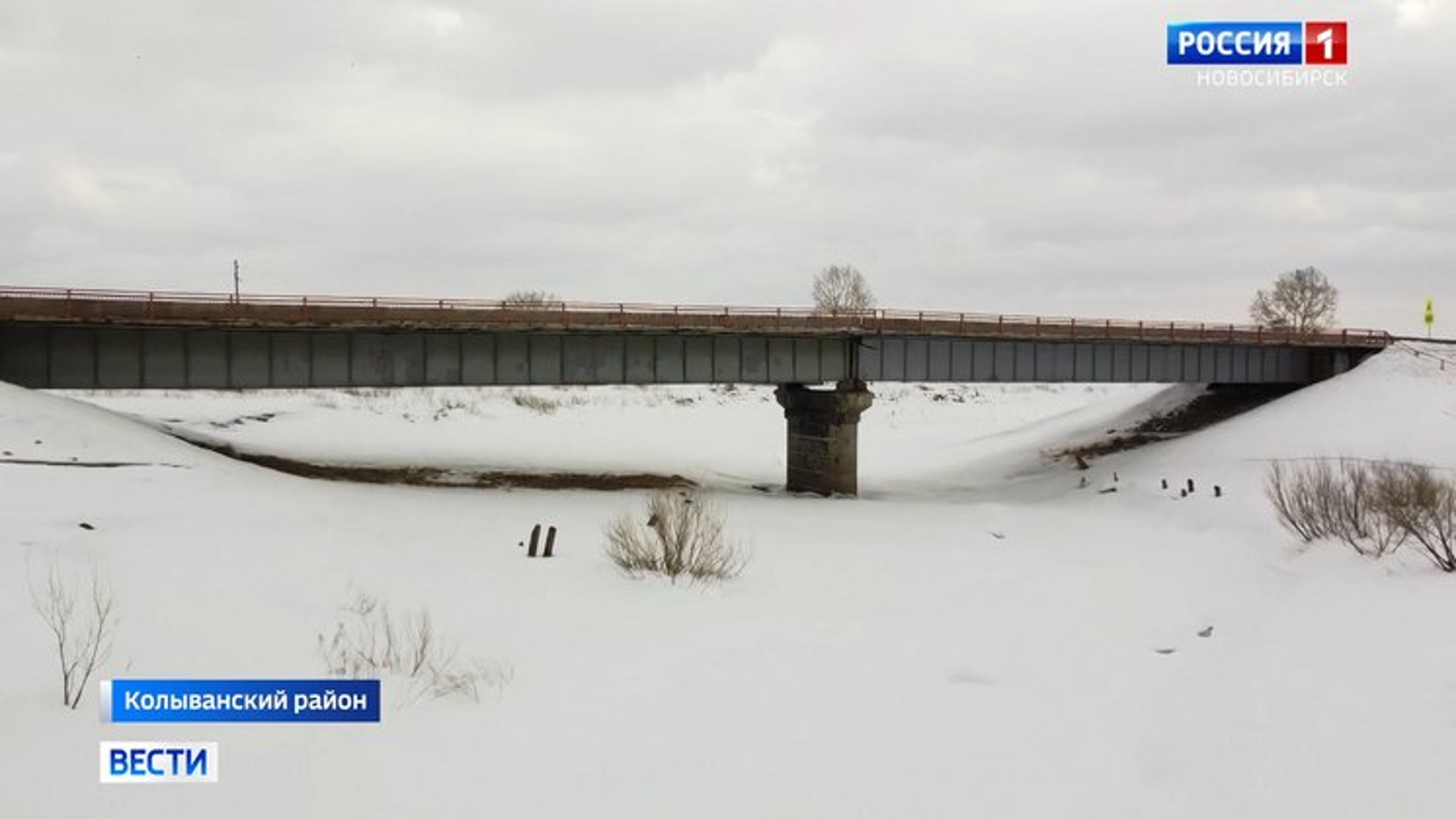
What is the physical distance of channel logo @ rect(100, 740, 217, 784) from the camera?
746cm

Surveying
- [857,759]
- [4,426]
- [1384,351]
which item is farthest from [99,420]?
[1384,351]

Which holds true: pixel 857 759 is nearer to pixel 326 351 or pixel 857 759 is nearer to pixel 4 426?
pixel 4 426

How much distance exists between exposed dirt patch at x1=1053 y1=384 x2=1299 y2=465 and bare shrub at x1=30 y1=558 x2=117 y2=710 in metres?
42.2

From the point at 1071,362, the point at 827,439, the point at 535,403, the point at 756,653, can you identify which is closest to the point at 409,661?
the point at 756,653

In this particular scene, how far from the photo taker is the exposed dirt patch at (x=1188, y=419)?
1838 inches

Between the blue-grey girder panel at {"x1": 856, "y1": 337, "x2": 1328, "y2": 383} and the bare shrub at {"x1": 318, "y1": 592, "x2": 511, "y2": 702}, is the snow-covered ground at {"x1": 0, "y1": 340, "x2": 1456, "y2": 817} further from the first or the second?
the blue-grey girder panel at {"x1": 856, "y1": 337, "x2": 1328, "y2": 383}

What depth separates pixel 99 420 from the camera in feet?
85.1

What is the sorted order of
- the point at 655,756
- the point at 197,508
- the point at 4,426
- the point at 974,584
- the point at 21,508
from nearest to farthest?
the point at 655,756
the point at 21,508
the point at 974,584
the point at 197,508
the point at 4,426

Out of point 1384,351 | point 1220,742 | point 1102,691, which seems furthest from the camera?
point 1384,351

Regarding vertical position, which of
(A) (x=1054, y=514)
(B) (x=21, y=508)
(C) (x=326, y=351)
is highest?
(C) (x=326, y=351)

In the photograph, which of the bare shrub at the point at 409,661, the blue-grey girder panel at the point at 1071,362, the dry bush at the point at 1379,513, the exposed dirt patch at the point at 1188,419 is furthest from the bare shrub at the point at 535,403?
the bare shrub at the point at 409,661

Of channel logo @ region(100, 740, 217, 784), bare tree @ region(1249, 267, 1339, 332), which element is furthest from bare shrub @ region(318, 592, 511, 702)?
bare tree @ region(1249, 267, 1339, 332)

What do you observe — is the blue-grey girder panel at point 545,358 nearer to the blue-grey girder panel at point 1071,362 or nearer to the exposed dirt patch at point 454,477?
the blue-grey girder panel at point 1071,362

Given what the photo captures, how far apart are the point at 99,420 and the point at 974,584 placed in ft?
81.3
